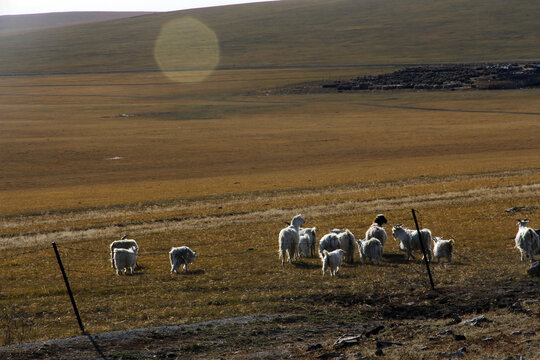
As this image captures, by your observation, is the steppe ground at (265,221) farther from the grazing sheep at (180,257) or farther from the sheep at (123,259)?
the grazing sheep at (180,257)

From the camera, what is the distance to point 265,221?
26891 millimetres

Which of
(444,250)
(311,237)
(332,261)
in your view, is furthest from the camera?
(311,237)

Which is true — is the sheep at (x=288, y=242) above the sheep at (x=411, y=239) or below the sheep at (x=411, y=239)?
above

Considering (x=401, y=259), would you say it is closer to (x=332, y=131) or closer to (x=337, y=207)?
(x=337, y=207)

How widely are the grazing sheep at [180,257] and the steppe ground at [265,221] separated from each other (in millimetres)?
685

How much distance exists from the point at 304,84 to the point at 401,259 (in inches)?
4271

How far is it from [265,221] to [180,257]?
31.5 ft

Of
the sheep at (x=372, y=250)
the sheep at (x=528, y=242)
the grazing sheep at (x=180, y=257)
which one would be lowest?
the sheep at (x=528, y=242)

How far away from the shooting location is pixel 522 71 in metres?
120

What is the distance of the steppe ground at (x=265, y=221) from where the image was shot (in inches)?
450

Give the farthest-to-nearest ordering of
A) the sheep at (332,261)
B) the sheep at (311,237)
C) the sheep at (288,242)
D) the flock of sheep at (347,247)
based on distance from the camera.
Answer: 1. the sheep at (311,237)
2. the sheep at (288,242)
3. the flock of sheep at (347,247)
4. the sheep at (332,261)

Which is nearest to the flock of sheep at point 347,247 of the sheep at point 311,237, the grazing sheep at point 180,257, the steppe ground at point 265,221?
the grazing sheep at point 180,257

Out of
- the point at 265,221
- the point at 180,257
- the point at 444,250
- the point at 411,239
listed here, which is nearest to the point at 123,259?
the point at 180,257

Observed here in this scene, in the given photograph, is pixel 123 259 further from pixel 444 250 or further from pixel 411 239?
pixel 444 250
